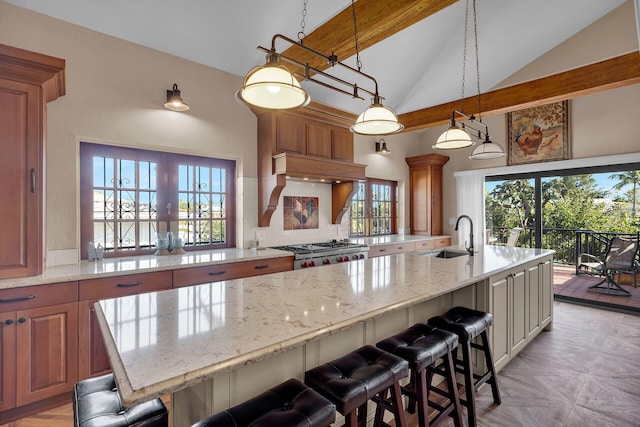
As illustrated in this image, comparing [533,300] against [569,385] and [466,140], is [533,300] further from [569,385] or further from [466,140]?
[466,140]

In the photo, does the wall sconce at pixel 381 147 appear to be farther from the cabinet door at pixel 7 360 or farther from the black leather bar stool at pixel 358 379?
the cabinet door at pixel 7 360

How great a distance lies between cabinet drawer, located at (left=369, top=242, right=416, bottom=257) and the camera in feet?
14.6

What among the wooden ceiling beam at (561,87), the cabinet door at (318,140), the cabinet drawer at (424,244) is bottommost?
the cabinet drawer at (424,244)

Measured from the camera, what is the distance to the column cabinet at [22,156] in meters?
2.01

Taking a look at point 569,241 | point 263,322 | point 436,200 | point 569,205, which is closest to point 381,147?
point 436,200

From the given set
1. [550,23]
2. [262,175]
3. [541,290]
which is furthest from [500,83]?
[262,175]

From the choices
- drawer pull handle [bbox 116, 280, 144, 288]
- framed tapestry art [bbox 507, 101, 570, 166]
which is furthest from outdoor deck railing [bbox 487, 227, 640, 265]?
drawer pull handle [bbox 116, 280, 144, 288]

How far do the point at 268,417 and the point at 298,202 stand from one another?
11.3 ft

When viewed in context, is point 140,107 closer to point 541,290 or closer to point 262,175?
point 262,175

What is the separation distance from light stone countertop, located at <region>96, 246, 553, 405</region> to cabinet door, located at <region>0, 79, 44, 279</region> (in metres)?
1.16

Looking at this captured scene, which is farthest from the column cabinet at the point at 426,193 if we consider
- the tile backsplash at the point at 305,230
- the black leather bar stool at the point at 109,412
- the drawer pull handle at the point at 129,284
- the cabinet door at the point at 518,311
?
the black leather bar stool at the point at 109,412

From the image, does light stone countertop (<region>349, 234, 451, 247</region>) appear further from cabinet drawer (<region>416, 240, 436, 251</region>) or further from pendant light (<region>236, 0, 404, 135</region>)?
pendant light (<region>236, 0, 404, 135</region>)

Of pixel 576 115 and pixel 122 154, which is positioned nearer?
pixel 122 154

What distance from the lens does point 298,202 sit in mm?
4344
